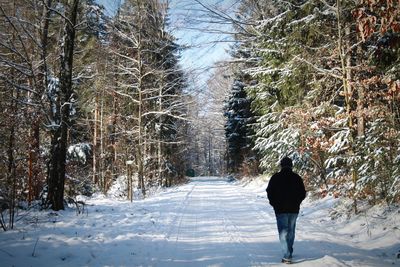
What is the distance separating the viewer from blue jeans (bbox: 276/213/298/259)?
271 inches

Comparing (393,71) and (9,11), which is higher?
(9,11)

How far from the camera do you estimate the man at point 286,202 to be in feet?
22.9

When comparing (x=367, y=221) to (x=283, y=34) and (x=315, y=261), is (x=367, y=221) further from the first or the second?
(x=283, y=34)

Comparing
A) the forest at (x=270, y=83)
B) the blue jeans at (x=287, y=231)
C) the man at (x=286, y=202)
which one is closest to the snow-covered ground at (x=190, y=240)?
the blue jeans at (x=287, y=231)

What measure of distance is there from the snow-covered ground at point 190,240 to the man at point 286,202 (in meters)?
0.47

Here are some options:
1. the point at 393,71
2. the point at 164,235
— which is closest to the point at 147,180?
the point at 164,235

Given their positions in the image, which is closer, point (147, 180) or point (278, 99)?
point (278, 99)

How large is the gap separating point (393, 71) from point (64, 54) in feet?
30.6

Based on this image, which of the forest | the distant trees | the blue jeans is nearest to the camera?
the blue jeans

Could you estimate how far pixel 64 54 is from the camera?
11.8m

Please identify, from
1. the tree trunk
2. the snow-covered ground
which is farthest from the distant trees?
the snow-covered ground

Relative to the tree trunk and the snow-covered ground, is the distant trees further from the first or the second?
the snow-covered ground

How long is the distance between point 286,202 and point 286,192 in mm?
186

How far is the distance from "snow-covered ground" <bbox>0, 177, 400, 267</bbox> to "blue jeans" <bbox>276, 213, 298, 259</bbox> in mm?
269
